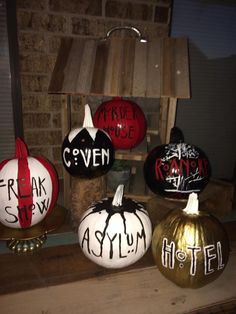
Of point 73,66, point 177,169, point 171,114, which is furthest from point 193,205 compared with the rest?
point 73,66

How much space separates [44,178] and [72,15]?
1040 mm

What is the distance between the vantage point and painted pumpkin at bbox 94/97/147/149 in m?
1.34

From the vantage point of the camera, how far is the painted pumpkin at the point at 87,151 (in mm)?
1124

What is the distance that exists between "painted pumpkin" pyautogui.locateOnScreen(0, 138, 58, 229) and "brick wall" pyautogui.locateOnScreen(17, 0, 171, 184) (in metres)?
0.65

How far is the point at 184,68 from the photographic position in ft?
4.22

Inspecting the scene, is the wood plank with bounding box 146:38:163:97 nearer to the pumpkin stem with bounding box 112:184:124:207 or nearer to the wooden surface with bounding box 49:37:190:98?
the wooden surface with bounding box 49:37:190:98

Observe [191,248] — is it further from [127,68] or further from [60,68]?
[60,68]

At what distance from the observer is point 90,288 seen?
37.9 inches

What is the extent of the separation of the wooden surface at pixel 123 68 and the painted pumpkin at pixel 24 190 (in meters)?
0.37

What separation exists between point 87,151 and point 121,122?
30cm

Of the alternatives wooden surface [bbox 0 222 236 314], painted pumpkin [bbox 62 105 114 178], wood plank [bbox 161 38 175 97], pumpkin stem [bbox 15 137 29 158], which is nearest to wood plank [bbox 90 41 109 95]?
painted pumpkin [bbox 62 105 114 178]

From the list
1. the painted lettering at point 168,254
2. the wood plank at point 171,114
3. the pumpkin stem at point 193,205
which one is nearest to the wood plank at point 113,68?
the wood plank at point 171,114

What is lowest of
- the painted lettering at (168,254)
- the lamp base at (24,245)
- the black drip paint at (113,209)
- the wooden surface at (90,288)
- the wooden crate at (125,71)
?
the wooden surface at (90,288)

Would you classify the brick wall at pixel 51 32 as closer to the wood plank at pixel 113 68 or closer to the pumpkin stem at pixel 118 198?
the wood plank at pixel 113 68
